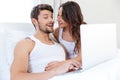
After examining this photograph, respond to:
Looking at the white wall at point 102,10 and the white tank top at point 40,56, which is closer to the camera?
the white tank top at point 40,56

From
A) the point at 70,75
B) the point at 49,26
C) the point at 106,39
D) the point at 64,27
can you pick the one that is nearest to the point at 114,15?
the point at 64,27

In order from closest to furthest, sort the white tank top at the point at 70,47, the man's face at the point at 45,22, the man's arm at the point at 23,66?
the man's arm at the point at 23,66
the man's face at the point at 45,22
the white tank top at the point at 70,47

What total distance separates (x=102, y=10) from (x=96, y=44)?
4.72 feet

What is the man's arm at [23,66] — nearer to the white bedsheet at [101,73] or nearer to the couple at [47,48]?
the couple at [47,48]

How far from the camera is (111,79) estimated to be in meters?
0.89

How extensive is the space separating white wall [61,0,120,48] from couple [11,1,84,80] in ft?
2.80

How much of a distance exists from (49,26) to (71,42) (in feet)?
0.73

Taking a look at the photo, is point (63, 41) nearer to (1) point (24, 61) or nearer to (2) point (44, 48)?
(2) point (44, 48)

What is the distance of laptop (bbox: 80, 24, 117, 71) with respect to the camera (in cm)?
98

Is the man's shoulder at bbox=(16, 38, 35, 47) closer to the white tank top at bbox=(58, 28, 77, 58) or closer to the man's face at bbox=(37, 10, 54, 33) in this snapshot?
the man's face at bbox=(37, 10, 54, 33)

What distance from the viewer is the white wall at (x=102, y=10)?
7.80 ft

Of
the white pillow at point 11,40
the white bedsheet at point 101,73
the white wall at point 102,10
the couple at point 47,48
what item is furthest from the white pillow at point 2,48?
the white wall at point 102,10

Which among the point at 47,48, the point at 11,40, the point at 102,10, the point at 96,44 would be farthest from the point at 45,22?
the point at 102,10

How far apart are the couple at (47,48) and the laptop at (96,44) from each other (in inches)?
4.7
